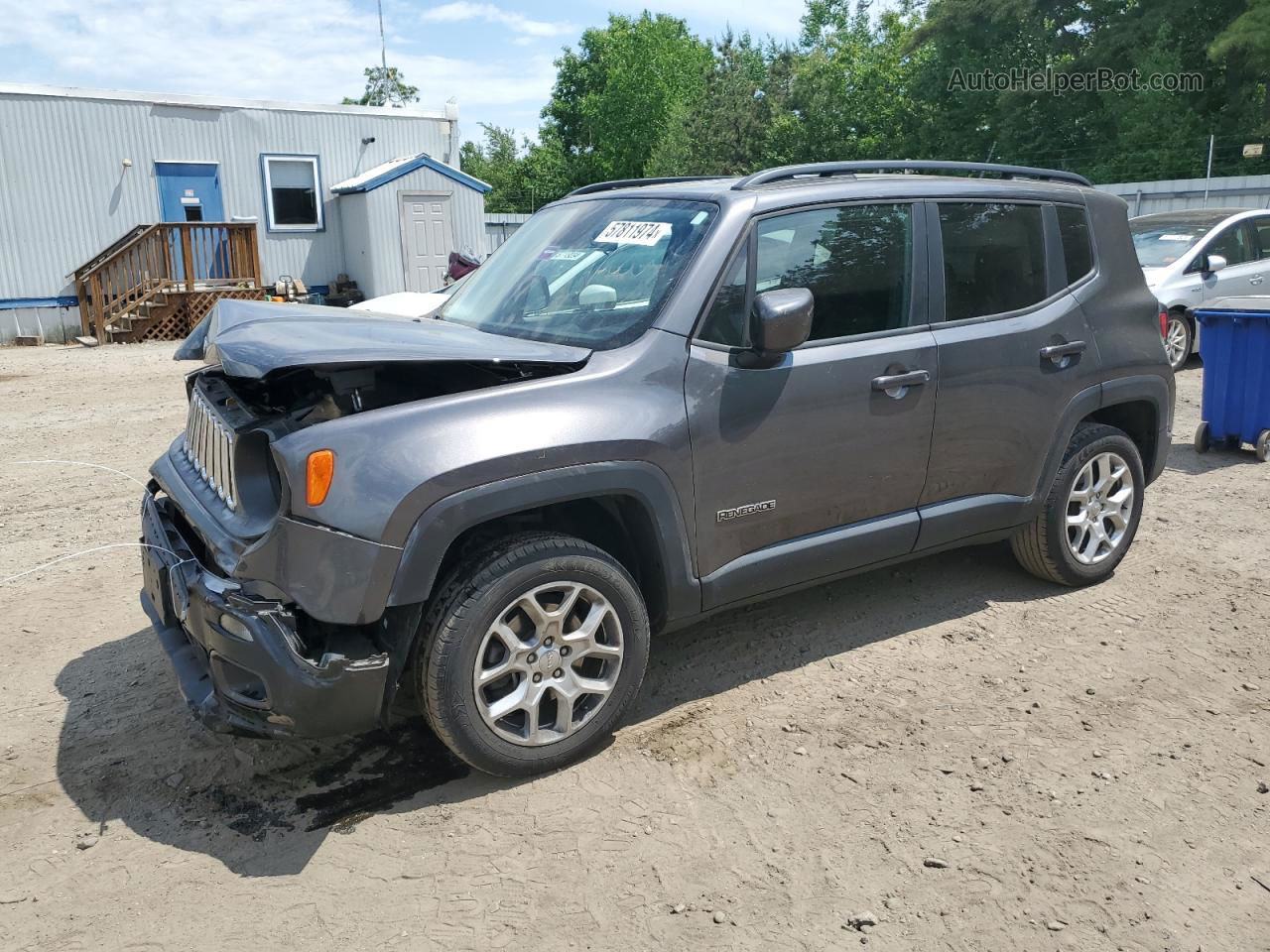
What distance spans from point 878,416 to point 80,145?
62.4 ft

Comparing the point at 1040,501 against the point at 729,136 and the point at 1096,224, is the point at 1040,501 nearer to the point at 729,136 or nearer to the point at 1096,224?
the point at 1096,224

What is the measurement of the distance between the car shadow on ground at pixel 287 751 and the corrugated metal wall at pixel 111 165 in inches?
675

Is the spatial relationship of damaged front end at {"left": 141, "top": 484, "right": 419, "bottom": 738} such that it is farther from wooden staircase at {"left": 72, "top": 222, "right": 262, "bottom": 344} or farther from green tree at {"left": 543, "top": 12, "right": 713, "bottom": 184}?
green tree at {"left": 543, "top": 12, "right": 713, "bottom": 184}

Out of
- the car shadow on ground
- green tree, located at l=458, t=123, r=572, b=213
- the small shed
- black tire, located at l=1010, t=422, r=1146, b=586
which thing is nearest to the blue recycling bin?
black tire, located at l=1010, t=422, r=1146, b=586

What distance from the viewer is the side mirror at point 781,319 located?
3.47 m

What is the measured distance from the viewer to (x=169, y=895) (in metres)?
2.86

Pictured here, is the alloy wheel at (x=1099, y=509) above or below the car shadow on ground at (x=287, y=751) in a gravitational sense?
above

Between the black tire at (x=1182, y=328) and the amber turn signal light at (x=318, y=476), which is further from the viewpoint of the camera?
the black tire at (x=1182, y=328)

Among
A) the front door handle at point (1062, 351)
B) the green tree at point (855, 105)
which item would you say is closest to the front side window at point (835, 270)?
the front door handle at point (1062, 351)

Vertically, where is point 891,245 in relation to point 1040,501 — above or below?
above

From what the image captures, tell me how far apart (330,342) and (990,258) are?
277 centimetres

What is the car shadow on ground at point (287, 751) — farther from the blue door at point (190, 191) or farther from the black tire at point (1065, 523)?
the blue door at point (190, 191)

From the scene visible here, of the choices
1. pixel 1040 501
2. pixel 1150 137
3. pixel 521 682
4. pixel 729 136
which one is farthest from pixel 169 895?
pixel 729 136

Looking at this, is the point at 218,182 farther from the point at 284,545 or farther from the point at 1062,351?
the point at 284,545
